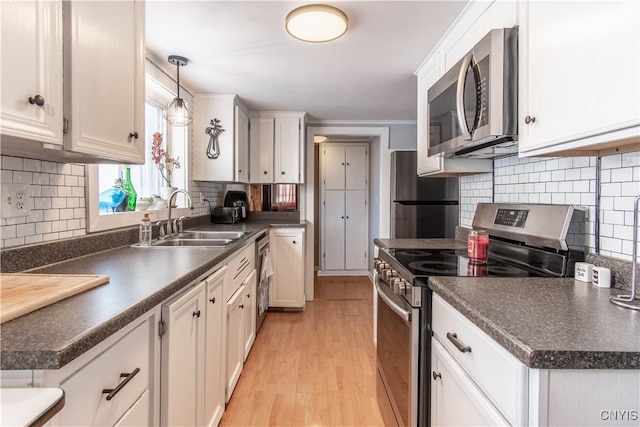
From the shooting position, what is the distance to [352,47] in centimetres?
209

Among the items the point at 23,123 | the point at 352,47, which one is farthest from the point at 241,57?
the point at 23,123

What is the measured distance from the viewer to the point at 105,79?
3.96 feet

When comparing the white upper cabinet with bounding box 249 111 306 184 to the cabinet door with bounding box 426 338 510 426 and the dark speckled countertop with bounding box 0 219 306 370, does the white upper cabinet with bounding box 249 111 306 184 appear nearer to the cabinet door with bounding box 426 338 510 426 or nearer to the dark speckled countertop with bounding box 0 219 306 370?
the dark speckled countertop with bounding box 0 219 306 370

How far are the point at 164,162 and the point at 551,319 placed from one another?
2643 mm

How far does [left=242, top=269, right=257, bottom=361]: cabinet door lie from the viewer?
238 cm

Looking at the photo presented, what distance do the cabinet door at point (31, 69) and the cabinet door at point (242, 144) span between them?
220 cm

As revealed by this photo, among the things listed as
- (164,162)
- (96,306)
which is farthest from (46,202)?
(164,162)

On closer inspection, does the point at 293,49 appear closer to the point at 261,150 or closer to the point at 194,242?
the point at 194,242

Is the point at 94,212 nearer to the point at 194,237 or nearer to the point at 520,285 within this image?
the point at 194,237

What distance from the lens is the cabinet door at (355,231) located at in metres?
5.19

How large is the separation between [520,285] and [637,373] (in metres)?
0.46

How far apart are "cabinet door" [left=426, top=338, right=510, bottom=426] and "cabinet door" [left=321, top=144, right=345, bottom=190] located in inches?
159

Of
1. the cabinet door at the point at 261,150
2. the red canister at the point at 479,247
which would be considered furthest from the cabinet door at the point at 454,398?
the cabinet door at the point at 261,150
